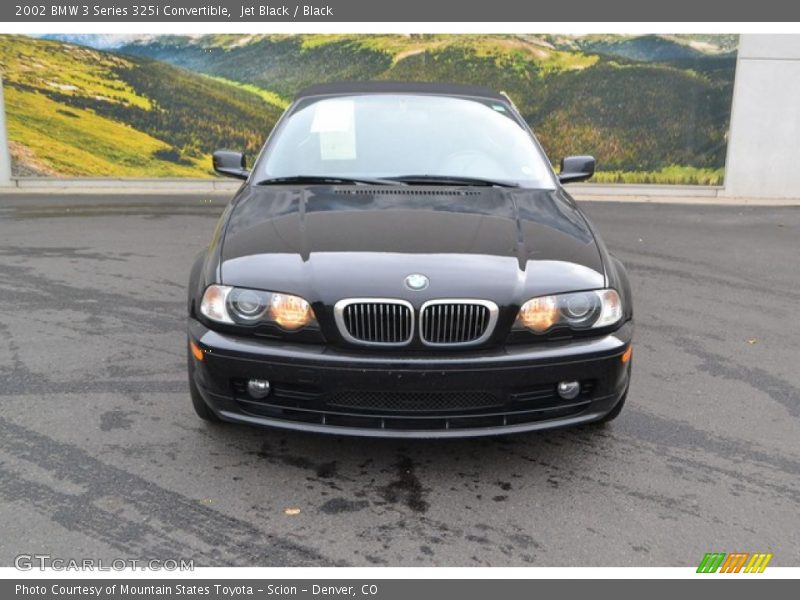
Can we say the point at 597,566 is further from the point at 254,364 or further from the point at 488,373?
the point at 254,364

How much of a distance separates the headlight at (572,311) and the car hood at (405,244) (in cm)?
5

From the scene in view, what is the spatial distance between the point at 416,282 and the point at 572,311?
2.26 ft

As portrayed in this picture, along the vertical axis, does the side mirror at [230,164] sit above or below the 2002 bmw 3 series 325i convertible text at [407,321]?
above

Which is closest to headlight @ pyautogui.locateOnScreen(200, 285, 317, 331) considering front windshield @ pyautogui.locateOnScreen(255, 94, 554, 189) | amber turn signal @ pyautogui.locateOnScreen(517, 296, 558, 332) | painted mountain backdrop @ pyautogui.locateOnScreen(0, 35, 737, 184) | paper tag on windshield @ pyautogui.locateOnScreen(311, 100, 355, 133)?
amber turn signal @ pyautogui.locateOnScreen(517, 296, 558, 332)

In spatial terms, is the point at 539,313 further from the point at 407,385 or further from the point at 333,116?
the point at 333,116

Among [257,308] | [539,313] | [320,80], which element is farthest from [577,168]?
[320,80]

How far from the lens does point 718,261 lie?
8102mm

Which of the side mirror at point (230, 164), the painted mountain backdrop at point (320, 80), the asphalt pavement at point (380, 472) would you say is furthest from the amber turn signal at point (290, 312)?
the painted mountain backdrop at point (320, 80)

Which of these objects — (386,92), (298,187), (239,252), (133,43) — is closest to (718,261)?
(386,92)

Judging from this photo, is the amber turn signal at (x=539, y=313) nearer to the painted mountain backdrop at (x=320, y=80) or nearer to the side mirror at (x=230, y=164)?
the side mirror at (x=230, y=164)

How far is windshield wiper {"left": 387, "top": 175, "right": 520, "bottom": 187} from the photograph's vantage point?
4.19m

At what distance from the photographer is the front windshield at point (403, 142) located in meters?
4.33

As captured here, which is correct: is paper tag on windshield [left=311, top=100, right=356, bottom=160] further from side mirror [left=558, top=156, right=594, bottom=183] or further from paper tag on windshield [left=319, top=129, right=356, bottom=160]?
side mirror [left=558, top=156, right=594, bottom=183]

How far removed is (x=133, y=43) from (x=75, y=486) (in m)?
11.6
